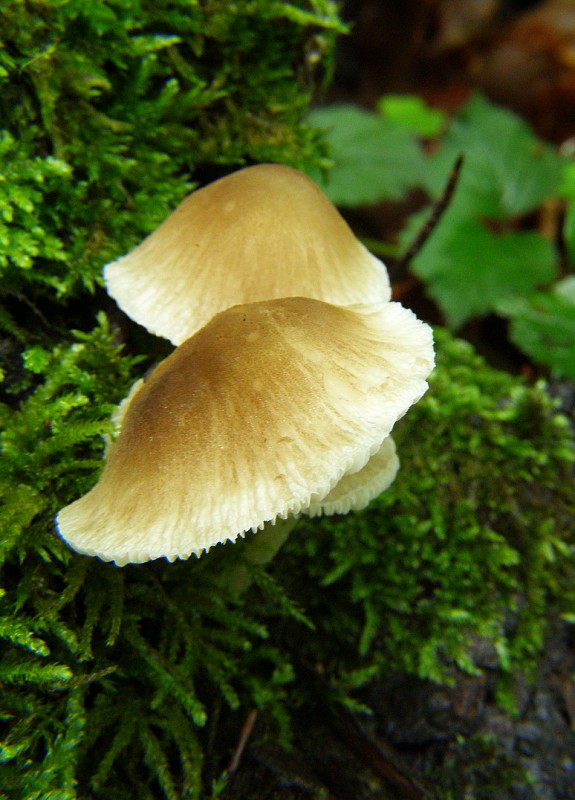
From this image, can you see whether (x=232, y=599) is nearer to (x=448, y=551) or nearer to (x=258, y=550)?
(x=258, y=550)

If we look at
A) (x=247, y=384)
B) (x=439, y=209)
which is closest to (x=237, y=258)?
(x=247, y=384)

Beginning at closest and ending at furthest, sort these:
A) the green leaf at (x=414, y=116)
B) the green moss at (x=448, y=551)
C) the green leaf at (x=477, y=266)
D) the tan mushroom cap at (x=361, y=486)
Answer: the tan mushroom cap at (x=361, y=486) < the green moss at (x=448, y=551) < the green leaf at (x=477, y=266) < the green leaf at (x=414, y=116)

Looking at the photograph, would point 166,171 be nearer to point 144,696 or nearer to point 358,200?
point 144,696

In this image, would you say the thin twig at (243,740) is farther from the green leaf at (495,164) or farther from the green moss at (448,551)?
the green leaf at (495,164)

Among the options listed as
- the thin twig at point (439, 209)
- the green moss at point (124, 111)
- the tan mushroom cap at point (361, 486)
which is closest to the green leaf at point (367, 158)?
the thin twig at point (439, 209)

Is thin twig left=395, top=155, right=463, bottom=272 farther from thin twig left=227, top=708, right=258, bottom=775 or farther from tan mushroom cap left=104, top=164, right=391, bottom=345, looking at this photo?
thin twig left=227, top=708, right=258, bottom=775

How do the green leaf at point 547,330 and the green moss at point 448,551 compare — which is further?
the green leaf at point 547,330

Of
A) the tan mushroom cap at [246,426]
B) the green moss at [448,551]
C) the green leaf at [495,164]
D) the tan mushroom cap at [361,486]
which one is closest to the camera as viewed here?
the tan mushroom cap at [246,426]
